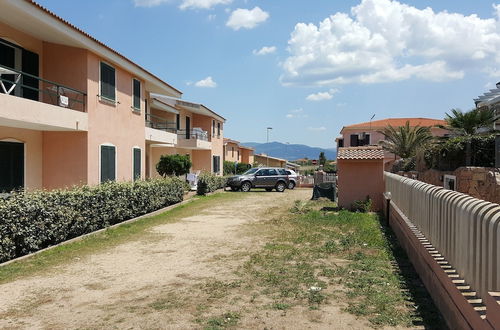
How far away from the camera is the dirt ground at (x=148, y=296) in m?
4.73

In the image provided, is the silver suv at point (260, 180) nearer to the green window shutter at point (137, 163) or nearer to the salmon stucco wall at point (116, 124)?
the salmon stucco wall at point (116, 124)

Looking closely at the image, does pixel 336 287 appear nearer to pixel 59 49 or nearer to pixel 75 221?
pixel 75 221

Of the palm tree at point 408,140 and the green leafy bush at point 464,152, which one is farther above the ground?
the palm tree at point 408,140

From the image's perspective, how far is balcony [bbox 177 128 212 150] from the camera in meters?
29.2

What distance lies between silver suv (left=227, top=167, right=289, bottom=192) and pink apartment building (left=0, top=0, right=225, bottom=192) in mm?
11889

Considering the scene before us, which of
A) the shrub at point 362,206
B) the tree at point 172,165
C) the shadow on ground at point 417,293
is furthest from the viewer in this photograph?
the tree at point 172,165

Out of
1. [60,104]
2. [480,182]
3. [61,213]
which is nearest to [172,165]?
[60,104]

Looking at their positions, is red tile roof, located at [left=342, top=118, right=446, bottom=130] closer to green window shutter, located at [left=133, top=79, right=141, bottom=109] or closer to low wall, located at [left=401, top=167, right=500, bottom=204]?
green window shutter, located at [left=133, top=79, right=141, bottom=109]

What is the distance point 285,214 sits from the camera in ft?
49.5

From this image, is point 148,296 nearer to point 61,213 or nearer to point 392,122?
point 61,213

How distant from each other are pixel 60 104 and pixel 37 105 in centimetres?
103

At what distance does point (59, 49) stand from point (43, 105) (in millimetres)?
2911

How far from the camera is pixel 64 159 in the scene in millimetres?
13109

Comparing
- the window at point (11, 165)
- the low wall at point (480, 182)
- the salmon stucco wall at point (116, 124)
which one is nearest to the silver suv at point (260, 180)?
the salmon stucco wall at point (116, 124)
